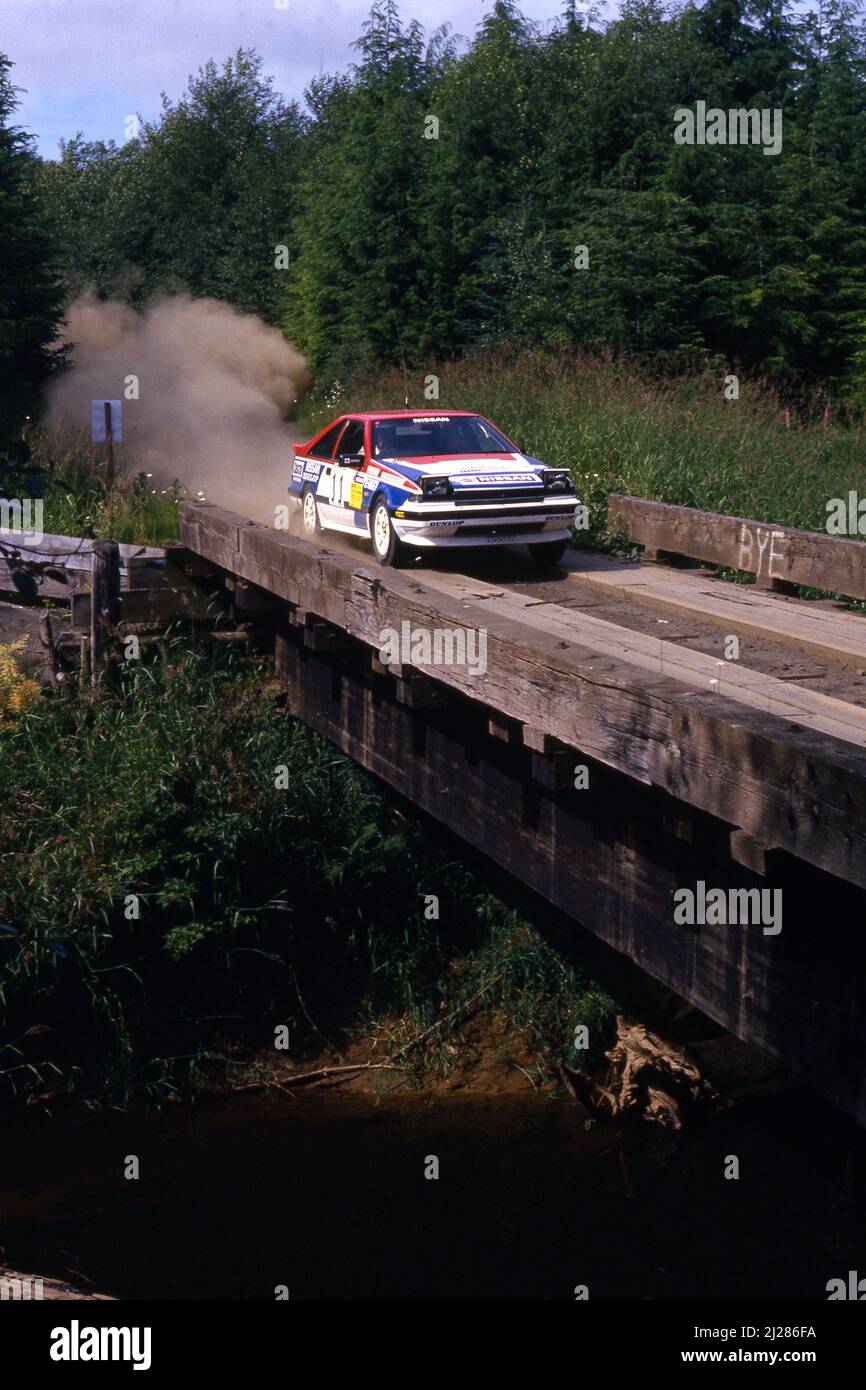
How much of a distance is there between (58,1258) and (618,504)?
22.8 ft

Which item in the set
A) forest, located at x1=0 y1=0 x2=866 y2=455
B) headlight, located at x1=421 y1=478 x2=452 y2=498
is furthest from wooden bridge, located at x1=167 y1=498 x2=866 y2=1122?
forest, located at x1=0 y1=0 x2=866 y2=455

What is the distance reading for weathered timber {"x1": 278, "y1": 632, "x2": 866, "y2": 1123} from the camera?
4621mm

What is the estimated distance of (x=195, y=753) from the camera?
10.6m

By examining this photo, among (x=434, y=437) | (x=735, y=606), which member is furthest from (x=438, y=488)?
(x=735, y=606)

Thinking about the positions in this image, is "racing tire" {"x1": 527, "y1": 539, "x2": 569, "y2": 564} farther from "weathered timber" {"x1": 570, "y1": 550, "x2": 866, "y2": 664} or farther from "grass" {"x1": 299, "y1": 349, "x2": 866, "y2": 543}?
"grass" {"x1": 299, "y1": 349, "x2": 866, "y2": 543}

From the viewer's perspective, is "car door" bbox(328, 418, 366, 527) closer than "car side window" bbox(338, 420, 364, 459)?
Yes

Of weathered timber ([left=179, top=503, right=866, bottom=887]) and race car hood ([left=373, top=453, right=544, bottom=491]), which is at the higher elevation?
race car hood ([left=373, top=453, right=544, bottom=491])

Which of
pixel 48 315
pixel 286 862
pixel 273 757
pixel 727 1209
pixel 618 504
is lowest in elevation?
pixel 727 1209

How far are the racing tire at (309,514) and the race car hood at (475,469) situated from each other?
1800mm

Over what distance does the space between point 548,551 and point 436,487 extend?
1.21 m

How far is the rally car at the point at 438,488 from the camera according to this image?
1074cm

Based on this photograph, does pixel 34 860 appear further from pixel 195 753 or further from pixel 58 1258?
pixel 58 1258

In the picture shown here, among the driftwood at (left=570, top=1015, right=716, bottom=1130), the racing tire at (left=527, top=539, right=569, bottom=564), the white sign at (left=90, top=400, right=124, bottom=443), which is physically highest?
the white sign at (left=90, top=400, right=124, bottom=443)
